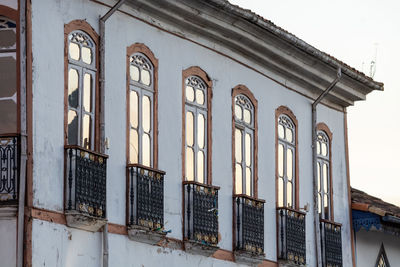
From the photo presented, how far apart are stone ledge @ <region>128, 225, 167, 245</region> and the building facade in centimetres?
4

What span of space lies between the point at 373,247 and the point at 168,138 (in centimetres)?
770

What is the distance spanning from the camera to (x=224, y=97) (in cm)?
2319

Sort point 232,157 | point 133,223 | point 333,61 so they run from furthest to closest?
point 333,61
point 232,157
point 133,223

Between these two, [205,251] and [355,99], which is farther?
[355,99]

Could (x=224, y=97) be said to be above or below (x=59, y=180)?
above

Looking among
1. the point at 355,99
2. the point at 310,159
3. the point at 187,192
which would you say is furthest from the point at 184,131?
the point at 355,99

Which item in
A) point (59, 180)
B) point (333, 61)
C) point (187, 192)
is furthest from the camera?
point (333, 61)

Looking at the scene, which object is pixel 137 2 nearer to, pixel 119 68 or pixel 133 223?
pixel 119 68

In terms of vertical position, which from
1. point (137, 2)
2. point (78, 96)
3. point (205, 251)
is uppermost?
point (137, 2)

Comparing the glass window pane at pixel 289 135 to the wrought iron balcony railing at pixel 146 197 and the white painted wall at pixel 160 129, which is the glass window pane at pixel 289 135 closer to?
the white painted wall at pixel 160 129

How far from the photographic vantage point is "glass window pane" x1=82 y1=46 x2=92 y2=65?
1965 centimetres

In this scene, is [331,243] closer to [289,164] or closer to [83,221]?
[289,164]

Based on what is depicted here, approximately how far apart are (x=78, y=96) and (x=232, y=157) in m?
4.43

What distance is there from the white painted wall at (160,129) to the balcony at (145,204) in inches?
5.0
